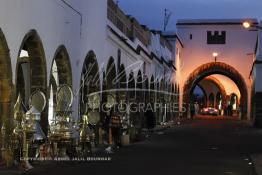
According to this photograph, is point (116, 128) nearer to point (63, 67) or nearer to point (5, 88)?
A: point (63, 67)

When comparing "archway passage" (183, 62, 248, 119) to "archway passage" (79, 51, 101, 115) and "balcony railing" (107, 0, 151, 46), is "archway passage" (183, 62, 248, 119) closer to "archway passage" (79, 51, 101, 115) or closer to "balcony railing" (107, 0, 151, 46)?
"balcony railing" (107, 0, 151, 46)

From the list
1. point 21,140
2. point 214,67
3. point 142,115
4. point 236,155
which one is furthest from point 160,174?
point 214,67

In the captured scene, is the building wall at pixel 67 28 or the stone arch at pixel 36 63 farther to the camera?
the stone arch at pixel 36 63

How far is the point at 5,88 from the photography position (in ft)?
45.2

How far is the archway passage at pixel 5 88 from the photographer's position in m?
13.5

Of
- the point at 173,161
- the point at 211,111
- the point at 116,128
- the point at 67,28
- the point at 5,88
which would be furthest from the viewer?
the point at 211,111

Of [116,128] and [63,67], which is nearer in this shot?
[63,67]

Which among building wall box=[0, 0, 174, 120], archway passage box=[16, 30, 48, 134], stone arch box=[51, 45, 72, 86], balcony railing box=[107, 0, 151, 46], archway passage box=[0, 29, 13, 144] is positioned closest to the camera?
archway passage box=[0, 29, 13, 144]

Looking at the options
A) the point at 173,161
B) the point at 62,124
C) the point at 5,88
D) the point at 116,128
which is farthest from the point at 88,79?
the point at 5,88

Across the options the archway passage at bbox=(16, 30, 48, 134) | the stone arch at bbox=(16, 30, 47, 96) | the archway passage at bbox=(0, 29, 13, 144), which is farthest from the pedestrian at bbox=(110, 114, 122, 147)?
the archway passage at bbox=(0, 29, 13, 144)

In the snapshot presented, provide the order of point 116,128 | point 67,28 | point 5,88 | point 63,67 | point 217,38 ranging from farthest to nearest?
point 217,38 → point 116,128 → point 63,67 → point 67,28 → point 5,88

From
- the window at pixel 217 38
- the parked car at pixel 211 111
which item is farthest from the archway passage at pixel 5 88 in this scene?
the parked car at pixel 211 111

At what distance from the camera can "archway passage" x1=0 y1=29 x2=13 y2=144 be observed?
1348cm

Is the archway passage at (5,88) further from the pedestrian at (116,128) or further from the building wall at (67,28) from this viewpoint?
the pedestrian at (116,128)
